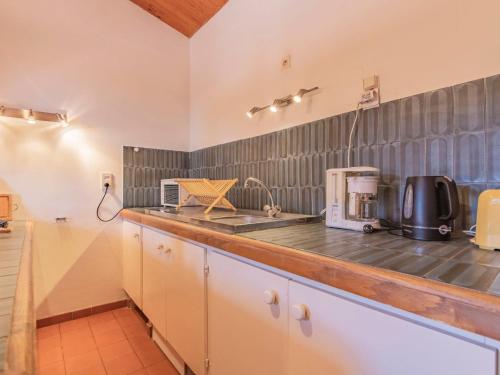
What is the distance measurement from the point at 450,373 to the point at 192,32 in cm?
294

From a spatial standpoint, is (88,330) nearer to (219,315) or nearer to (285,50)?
(219,315)

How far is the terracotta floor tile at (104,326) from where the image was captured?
1.97 m

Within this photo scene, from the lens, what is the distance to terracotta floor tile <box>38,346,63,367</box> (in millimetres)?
1631

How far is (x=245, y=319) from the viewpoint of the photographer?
96cm

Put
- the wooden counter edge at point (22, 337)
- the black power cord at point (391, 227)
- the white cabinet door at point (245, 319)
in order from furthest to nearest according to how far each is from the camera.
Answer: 1. the black power cord at point (391, 227)
2. the white cabinet door at point (245, 319)
3. the wooden counter edge at point (22, 337)

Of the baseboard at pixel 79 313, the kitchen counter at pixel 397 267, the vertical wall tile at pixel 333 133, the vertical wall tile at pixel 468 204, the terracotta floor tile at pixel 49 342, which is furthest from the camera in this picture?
the baseboard at pixel 79 313

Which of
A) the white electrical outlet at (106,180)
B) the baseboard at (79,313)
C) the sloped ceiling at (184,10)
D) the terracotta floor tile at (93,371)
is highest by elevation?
the sloped ceiling at (184,10)

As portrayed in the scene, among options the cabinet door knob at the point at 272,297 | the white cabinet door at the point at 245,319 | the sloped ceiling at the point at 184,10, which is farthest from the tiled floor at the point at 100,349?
the sloped ceiling at the point at 184,10

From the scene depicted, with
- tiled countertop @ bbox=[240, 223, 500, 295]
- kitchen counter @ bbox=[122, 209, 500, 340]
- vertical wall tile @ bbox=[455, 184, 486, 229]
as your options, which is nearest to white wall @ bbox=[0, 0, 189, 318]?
kitchen counter @ bbox=[122, 209, 500, 340]

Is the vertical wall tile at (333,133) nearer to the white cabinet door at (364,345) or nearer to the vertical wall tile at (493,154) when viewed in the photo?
the vertical wall tile at (493,154)

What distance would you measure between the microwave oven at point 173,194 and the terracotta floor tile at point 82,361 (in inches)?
42.2

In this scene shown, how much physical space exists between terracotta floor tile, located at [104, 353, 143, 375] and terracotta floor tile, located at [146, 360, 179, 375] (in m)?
0.08

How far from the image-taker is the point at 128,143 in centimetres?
236

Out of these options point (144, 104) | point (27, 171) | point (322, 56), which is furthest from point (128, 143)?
point (322, 56)
